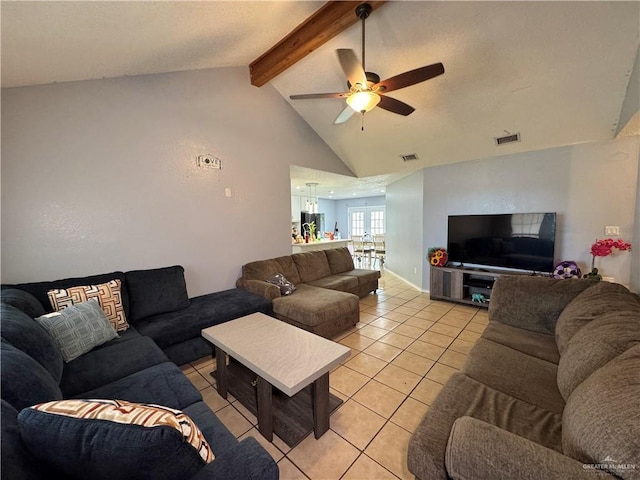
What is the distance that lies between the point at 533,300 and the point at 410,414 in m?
1.32

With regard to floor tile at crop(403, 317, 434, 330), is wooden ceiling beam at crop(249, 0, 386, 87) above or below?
above

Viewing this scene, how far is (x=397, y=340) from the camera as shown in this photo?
2.96m

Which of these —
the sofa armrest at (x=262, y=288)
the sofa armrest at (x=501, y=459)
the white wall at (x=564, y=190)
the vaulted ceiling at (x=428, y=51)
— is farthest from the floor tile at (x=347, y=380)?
the vaulted ceiling at (x=428, y=51)

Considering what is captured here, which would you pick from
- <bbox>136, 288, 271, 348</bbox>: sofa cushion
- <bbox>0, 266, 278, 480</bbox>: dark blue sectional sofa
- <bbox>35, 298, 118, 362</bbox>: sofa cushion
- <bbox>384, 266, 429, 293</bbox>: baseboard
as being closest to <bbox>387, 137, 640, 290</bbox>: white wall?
<bbox>384, 266, 429, 293</bbox>: baseboard

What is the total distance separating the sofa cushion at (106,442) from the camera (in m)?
0.66

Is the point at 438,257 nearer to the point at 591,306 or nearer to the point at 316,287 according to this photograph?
the point at 316,287

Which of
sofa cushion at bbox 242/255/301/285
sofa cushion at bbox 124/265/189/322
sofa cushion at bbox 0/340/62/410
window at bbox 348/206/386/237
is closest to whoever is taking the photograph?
sofa cushion at bbox 0/340/62/410

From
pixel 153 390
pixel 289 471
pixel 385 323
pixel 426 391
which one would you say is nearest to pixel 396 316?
pixel 385 323


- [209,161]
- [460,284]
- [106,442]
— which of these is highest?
[209,161]

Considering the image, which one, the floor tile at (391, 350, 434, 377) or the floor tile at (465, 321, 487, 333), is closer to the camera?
the floor tile at (391, 350, 434, 377)

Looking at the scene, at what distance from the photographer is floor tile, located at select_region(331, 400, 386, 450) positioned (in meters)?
1.66

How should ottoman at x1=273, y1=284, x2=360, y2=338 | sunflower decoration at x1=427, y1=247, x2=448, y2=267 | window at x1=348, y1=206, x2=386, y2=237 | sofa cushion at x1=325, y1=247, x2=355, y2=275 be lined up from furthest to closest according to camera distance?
window at x1=348, y1=206, x2=386, y2=237 → sofa cushion at x1=325, y1=247, x2=355, y2=275 → sunflower decoration at x1=427, y1=247, x2=448, y2=267 → ottoman at x1=273, y1=284, x2=360, y2=338

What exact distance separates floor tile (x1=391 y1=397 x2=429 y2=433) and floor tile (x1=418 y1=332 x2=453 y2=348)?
1041mm

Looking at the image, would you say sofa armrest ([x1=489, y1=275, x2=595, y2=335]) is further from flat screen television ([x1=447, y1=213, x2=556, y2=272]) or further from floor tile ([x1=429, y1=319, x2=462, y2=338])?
flat screen television ([x1=447, y1=213, x2=556, y2=272])
